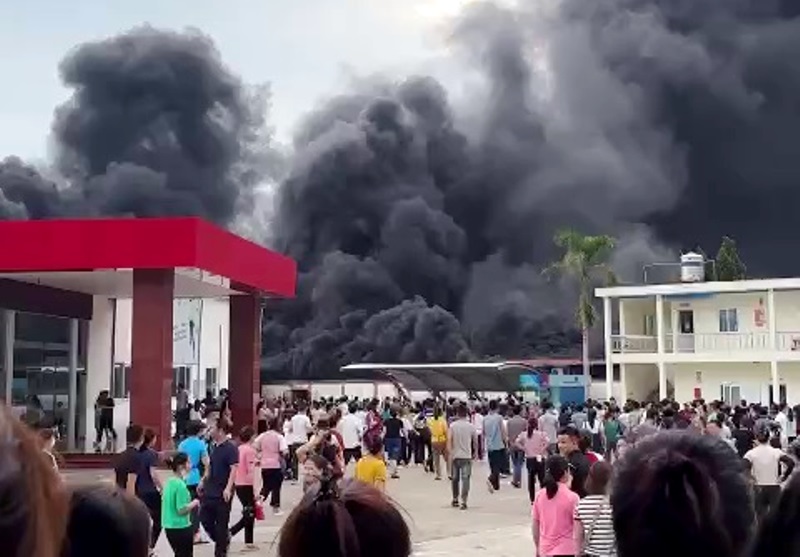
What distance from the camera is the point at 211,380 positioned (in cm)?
3203

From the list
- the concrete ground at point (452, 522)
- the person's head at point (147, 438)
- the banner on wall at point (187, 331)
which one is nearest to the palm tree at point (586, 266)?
the banner on wall at point (187, 331)

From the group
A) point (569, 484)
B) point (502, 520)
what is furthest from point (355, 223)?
point (569, 484)

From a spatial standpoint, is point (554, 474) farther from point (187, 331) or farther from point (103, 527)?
point (187, 331)

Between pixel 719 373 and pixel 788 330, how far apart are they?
2.64 metres

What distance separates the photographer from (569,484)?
7.40m

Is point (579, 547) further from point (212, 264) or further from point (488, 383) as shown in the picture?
point (488, 383)

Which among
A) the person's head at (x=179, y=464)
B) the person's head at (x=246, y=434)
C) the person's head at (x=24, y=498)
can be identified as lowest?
the person's head at (x=179, y=464)

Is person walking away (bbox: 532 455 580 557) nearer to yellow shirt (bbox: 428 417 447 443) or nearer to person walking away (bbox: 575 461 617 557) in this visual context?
person walking away (bbox: 575 461 617 557)

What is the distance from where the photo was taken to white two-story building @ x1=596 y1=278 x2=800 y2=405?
1325 inches

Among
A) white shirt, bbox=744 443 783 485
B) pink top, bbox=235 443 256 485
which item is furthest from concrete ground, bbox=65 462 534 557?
white shirt, bbox=744 443 783 485

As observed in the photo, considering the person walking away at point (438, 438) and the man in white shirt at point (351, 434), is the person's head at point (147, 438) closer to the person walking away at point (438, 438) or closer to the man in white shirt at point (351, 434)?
the man in white shirt at point (351, 434)

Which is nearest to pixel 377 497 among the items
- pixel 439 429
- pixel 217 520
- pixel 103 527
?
pixel 103 527

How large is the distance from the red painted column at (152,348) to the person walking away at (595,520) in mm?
13182

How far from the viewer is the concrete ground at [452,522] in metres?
11.7
